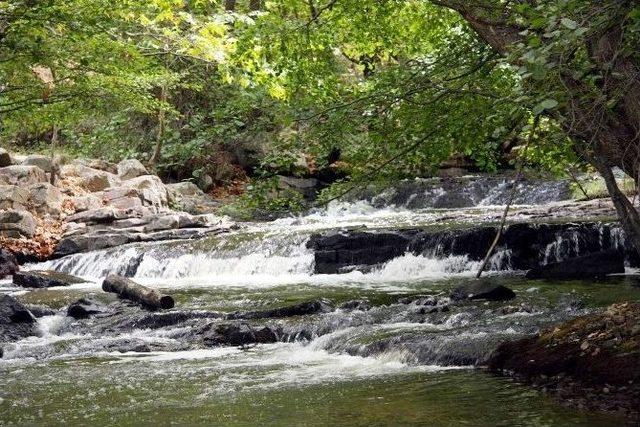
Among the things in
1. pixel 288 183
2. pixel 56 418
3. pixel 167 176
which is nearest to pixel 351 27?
pixel 56 418

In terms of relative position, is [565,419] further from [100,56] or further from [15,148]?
[15,148]

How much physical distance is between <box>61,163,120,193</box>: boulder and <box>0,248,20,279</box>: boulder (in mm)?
6031

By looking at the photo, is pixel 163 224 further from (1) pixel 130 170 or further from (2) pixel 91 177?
(1) pixel 130 170

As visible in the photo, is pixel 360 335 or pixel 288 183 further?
pixel 288 183

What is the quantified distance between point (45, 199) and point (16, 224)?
5.22 feet

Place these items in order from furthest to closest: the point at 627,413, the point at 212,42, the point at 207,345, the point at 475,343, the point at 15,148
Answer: the point at 15,148 → the point at 212,42 → the point at 207,345 → the point at 475,343 → the point at 627,413

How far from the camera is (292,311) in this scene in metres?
11.4

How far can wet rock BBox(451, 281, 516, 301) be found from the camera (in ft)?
37.2

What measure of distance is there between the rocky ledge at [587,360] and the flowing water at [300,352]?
0.26m

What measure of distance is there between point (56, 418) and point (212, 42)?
6.69m

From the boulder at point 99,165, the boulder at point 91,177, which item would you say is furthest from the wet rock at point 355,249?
the boulder at point 99,165

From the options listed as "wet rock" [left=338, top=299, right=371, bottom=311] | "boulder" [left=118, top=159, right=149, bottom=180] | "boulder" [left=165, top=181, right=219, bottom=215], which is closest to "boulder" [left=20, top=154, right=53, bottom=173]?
"boulder" [left=118, top=159, right=149, bottom=180]

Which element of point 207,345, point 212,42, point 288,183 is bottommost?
point 207,345

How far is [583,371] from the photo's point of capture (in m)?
6.10
